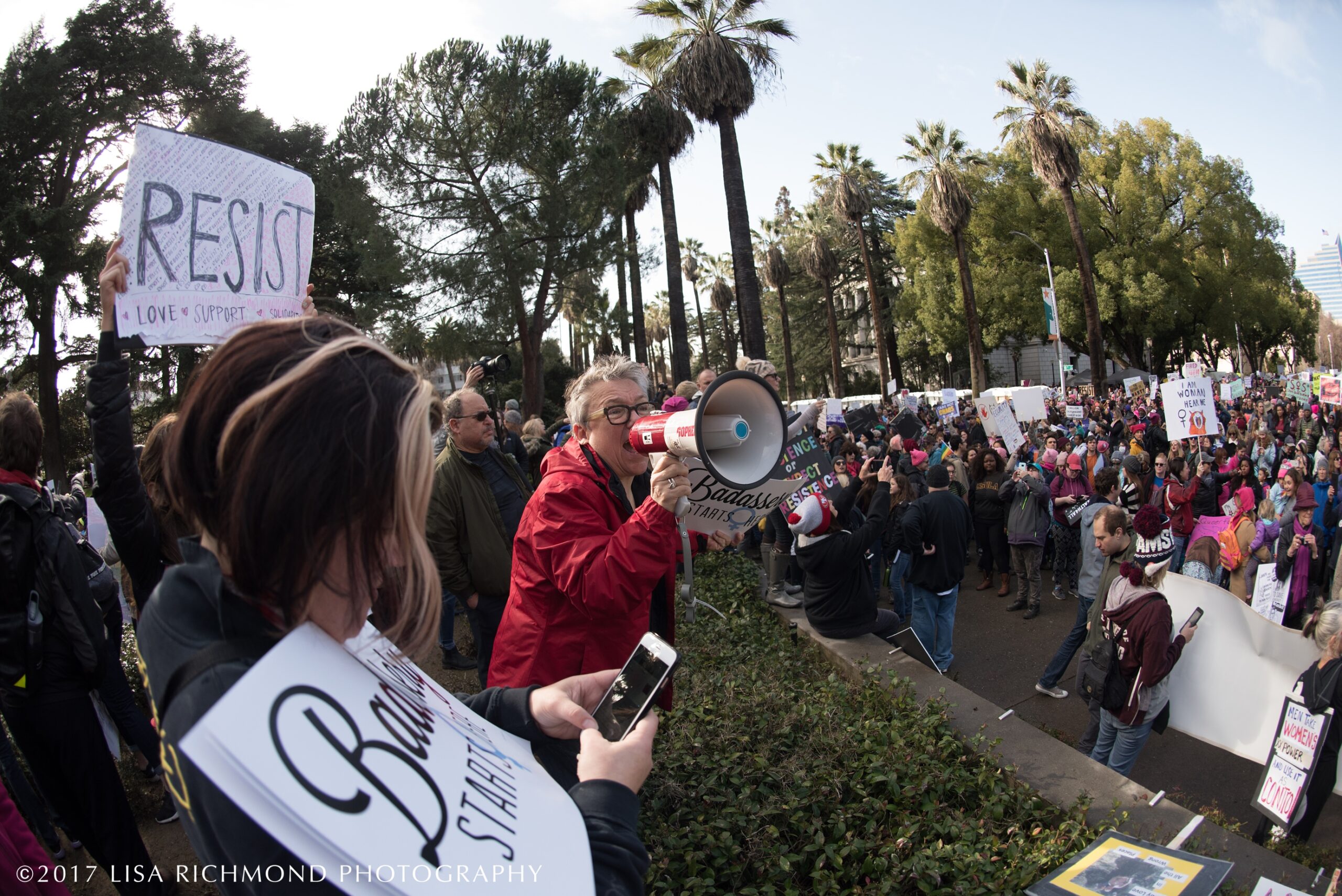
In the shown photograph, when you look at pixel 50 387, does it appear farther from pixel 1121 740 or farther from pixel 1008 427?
pixel 1121 740

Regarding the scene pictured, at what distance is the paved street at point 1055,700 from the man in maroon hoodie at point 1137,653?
33cm

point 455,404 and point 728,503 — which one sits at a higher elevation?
point 455,404

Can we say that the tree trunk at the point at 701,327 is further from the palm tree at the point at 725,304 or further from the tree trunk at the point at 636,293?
the tree trunk at the point at 636,293

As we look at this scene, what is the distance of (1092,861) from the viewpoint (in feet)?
7.74

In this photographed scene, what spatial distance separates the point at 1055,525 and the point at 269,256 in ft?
26.8

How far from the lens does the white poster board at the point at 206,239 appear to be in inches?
108

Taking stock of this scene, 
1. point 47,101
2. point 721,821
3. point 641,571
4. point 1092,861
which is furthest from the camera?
point 47,101

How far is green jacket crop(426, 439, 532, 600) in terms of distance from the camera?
14.5 feet

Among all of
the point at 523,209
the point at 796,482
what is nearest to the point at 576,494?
the point at 796,482

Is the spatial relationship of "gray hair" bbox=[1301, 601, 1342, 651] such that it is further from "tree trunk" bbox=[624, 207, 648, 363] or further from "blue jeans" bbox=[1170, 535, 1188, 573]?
"tree trunk" bbox=[624, 207, 648, 363]

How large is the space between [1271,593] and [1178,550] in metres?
2.03

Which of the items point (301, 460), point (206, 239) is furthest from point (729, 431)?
point (206, 239)

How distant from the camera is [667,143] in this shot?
23828 mm

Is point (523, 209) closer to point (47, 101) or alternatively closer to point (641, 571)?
point (47, 101)
